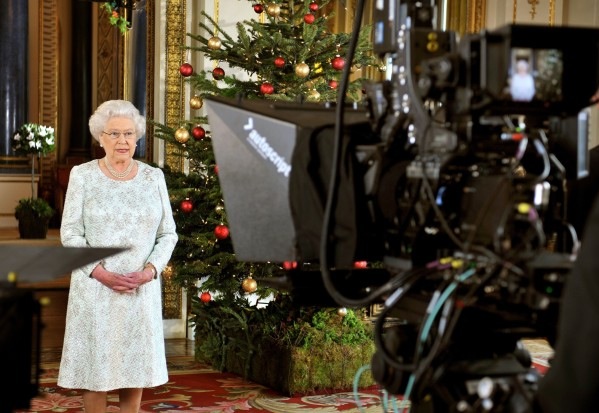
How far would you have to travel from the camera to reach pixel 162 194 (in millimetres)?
4098

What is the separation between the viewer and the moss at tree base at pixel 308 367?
5.36 metres

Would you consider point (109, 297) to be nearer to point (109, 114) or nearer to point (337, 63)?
point (109, 114)

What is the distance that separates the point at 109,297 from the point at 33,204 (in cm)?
785

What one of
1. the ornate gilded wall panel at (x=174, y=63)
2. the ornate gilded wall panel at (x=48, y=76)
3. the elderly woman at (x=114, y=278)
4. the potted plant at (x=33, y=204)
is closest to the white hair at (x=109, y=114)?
the elderly woman at (x=114, y=278)

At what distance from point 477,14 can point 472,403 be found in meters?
7.20

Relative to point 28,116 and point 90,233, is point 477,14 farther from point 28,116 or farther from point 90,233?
point 28,116

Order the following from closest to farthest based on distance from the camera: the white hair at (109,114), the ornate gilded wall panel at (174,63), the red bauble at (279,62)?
the white hair at (109,114) → the red bauble at (279,62) → the ornate gilded wall panel at (174,63)

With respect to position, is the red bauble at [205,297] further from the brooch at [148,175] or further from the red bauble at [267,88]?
the brooch at [148,175]

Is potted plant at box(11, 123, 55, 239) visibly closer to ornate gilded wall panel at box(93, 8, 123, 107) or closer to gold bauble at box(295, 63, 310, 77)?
ornate gilded wall panel at box(93, 8, 123, 107)

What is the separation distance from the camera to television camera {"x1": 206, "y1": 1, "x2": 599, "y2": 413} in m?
1.82

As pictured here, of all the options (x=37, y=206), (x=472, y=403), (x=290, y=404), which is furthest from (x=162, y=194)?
(x=37, y=206)

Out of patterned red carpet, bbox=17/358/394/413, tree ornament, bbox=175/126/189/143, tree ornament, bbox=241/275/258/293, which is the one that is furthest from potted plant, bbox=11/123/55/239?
tree ornament, bbox=241/275/258/293

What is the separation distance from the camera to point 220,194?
557 centimetres

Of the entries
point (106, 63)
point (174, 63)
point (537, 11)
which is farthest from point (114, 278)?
point (106, 63)
